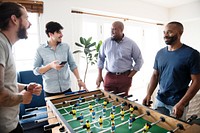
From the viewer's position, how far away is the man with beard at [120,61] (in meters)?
2.42

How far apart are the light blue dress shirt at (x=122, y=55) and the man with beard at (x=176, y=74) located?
675 mm

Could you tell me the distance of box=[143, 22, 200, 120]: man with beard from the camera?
1.53 metres

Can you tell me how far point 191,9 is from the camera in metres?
4.62

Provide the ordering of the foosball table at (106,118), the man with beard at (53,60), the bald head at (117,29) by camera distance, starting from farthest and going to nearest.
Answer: the bald head at (117,29) → the man with beard at (53,60) → the foosball table at (106,118)

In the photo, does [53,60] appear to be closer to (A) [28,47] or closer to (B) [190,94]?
(A) [28,47]

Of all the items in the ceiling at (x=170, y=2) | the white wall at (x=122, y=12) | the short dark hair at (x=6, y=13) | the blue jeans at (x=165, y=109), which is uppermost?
the ceiling at (x=170, y=2)

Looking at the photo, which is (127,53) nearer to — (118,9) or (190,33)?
(118,9)

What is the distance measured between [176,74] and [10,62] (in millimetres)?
1548

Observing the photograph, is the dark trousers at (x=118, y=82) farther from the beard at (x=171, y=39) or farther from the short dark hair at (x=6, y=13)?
the short dark hair at (x=6, y=13)

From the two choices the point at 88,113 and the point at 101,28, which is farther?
the point at 101,28

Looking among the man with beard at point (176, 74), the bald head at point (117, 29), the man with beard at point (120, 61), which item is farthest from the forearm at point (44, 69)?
the man with beard at point (176, 74)

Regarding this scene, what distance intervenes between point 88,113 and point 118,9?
3.00m

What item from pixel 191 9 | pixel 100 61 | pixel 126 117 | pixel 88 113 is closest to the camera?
pixel 126 117

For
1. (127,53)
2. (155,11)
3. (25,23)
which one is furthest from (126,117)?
(155,11)
